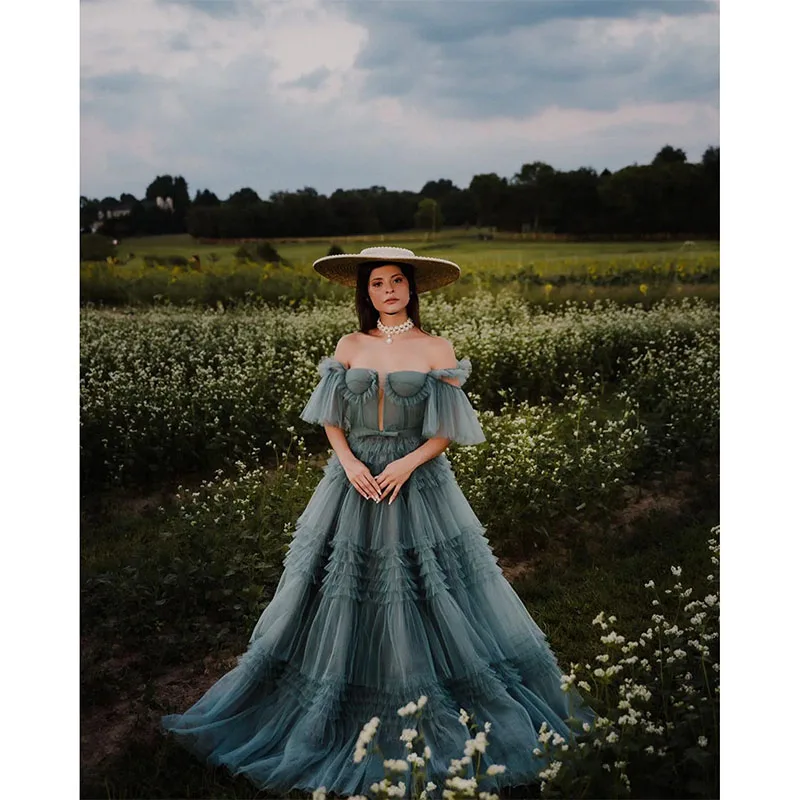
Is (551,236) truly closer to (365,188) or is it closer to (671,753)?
(365,188)

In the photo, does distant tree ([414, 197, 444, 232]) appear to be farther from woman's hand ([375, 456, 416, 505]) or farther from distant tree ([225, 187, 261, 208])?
woman's hand ([375, 456, 416, 505])

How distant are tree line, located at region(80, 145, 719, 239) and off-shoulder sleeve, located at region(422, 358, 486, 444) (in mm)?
2246

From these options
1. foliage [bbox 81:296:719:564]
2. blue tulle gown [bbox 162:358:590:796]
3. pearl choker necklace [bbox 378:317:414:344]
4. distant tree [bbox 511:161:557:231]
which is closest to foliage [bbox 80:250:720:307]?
foliage [bbox 81:296:719:564]

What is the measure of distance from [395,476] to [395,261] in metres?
0.81

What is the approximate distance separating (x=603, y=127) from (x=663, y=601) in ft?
8.57

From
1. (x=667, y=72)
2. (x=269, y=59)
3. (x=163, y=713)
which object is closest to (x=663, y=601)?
(x=163, y=713)

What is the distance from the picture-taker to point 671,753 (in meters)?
3.02

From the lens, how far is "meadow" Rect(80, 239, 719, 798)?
3430mm

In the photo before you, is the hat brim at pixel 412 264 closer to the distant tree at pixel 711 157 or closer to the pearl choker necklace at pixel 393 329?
the pearl choker necklace at pixel 393 329

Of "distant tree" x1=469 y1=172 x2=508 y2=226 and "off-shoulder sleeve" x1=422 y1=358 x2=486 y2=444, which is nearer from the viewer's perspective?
"off-shoulder sleeve" x1=422 y1=358 x2=486 y2=444

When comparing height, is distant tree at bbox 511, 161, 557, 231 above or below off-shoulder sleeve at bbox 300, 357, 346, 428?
above

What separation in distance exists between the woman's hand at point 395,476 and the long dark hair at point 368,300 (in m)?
0.55

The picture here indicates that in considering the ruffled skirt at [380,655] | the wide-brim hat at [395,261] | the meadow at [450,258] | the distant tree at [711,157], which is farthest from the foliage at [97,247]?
the distant tree at [711,157]

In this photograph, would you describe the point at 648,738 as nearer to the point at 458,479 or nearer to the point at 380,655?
the point at 380,655
